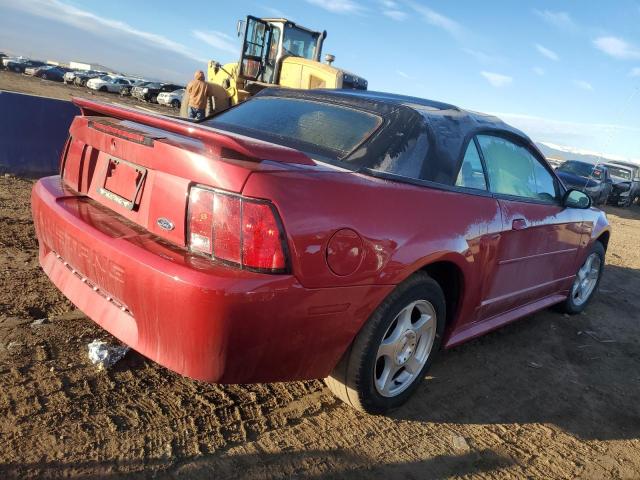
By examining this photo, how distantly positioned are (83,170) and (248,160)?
1.18 m

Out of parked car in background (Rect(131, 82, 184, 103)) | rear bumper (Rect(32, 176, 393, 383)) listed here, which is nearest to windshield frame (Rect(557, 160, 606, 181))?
rear bumper (Rect(32, 176, 393, 383))

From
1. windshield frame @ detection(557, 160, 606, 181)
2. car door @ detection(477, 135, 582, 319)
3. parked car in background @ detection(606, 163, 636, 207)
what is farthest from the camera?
parked car in background @ detection(606, 163, 636, 207)

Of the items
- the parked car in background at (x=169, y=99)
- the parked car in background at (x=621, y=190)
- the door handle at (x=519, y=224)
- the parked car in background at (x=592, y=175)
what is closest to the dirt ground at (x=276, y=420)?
the door handle at (x=519, y=224)

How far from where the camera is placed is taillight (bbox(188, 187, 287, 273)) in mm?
1904

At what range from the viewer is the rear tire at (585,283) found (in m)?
4.77

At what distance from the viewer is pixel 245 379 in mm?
2070

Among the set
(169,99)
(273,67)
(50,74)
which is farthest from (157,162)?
(50,74)

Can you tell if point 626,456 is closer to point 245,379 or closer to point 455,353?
point 455,353

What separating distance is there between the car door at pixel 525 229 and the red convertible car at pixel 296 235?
22 millimetres

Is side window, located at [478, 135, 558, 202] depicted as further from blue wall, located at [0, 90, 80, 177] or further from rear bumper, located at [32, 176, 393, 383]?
blue wall, located at [0, 90, 80, 177]

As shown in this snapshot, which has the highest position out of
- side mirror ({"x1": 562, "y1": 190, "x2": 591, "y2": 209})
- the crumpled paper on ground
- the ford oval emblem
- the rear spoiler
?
the rear spoiler

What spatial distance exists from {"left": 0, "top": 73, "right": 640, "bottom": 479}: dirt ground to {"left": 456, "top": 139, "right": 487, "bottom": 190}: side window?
121 centimetres

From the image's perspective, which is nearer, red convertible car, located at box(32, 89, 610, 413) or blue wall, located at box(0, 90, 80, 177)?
red convertible car, located at box(32, 89, 610, 413)

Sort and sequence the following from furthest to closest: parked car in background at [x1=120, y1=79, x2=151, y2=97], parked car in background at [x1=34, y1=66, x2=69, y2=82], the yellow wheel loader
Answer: parked car in background at [x1=34, y1=66, x2=69, y2=82], parked car in background at [x1=120, y1=79, x2=151, y2=97], the yellow wheel loader
